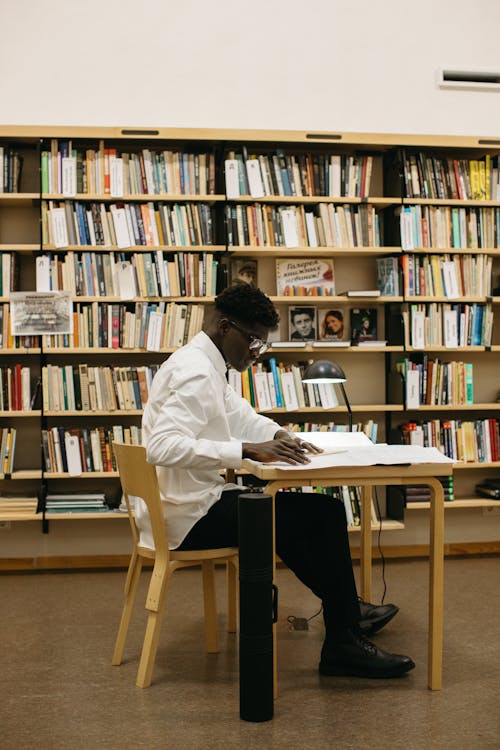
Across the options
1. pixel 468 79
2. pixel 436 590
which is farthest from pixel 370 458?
pixel 468 79

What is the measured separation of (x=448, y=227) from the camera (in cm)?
450

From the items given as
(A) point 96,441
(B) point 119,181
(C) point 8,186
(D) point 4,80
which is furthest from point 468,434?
(D) point 4,80

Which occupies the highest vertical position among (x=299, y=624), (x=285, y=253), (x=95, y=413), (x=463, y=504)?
(x=285, y=253)

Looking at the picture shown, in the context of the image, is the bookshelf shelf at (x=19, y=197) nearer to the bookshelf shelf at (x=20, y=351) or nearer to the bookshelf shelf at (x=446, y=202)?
the bookshelf shelf at (x=20, y=351)

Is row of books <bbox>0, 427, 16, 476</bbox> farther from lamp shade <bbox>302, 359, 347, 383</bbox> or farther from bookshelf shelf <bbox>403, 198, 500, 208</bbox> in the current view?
bookshelf shelf <bbox>403, 198, 500, 208</bbox>

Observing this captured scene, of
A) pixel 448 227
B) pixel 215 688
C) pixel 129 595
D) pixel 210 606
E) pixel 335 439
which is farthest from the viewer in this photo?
pixel 448 227

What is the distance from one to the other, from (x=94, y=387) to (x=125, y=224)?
0.89 meters

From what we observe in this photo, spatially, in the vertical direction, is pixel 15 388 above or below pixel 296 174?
below

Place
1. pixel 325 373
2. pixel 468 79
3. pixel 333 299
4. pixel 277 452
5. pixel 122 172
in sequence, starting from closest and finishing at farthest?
pixel 277 452 < pixel 325 373 < pixel 122 172 < pixel 333 299 < pixel 468 79

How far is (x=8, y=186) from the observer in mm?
4266

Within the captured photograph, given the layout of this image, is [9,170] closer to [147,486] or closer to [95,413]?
[95,413]

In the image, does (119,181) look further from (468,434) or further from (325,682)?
(325,682)

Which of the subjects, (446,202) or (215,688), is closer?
(215,688)

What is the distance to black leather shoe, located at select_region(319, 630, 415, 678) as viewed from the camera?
2596 mm
